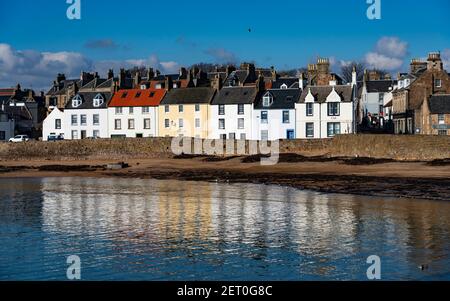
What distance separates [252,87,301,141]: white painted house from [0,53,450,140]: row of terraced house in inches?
3.9

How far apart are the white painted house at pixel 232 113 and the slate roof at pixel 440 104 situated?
17.6 meters

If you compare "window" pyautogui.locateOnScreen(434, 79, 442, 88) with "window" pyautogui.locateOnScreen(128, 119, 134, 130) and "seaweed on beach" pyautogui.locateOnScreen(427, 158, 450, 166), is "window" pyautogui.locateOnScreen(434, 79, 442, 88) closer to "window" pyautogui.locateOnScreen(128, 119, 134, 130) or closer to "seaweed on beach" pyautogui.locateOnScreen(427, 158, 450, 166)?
"seaweed on beach" pyautogui.locateOnScreen(427, 158, 450, 166)

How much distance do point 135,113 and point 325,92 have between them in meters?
21.7

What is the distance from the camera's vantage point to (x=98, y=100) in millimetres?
80500

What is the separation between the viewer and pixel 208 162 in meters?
60.9

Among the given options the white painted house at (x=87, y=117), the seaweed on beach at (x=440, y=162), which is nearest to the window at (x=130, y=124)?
the white painted house at (x=87, y=117)

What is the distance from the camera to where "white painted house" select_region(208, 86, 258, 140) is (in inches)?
2847

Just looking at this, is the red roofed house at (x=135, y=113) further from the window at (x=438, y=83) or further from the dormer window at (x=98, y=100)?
the window at (x=438, y=83)

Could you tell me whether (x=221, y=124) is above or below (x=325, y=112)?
below

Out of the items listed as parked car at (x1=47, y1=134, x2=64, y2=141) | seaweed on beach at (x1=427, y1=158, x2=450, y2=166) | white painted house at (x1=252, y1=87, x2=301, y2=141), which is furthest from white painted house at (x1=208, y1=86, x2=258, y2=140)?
seaweed on beach at (x1=427, y1=158, x2=450, y2=166)

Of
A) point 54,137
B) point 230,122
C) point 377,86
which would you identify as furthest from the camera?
point 377,86

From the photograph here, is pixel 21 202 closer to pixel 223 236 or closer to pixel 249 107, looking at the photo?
pixel 223 236

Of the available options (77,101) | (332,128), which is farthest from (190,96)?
(332,128)

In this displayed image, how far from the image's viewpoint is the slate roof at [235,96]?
7253 centimetres
